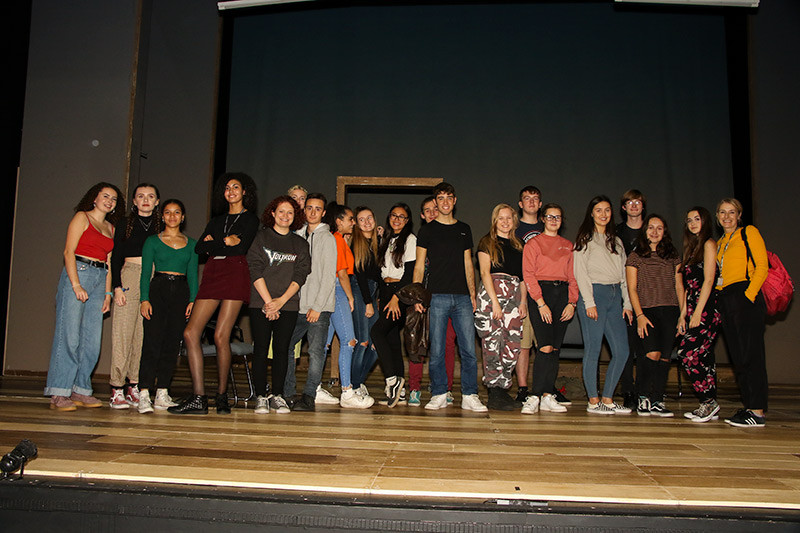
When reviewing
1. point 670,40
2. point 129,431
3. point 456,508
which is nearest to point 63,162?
point 129,431

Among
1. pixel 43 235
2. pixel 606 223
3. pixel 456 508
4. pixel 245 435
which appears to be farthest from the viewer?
pixel 43 235

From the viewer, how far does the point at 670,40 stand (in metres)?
6.89

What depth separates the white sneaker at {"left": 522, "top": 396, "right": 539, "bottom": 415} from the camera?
3.88 meters

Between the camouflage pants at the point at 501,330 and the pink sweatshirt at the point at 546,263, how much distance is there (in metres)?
0.14

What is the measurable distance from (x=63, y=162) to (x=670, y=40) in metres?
6.93

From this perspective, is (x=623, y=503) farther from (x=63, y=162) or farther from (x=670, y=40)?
(x=670, y=40)

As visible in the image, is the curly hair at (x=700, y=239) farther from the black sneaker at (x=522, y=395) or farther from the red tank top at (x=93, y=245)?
the red tank top at (x=93, y=245)

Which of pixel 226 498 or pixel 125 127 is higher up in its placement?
pixel 125 127

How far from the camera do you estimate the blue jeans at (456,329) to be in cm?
397

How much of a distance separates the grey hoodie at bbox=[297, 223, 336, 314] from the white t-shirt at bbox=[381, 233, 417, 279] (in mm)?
703

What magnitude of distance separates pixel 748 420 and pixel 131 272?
4260 mm

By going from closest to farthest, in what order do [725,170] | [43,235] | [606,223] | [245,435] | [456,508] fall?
[456,508], [245,435], [606,223], [43,235], [725,170]

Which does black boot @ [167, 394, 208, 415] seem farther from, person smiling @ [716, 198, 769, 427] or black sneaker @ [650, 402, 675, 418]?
person smiling @ [716, 198, 769, 427]

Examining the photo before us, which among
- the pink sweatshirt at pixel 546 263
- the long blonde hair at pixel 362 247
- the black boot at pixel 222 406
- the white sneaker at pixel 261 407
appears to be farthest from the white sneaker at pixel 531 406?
the black boot at pixel 222 406
